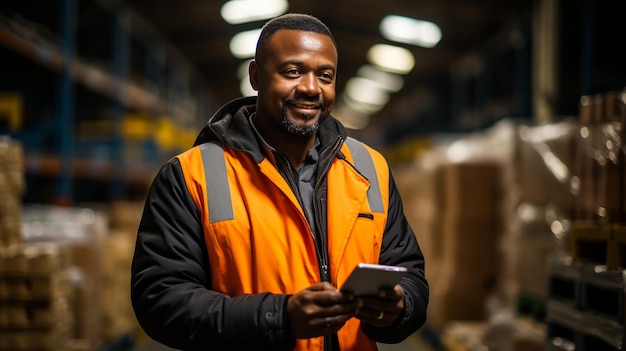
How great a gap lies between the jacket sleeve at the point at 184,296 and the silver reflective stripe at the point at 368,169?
1.70 ft

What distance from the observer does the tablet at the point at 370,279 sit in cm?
183

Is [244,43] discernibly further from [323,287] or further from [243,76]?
[323,287]

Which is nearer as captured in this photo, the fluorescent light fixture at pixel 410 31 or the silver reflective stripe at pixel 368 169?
the silver reflective stripe at pixel 368 169

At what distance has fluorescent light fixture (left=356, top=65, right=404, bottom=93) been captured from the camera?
17228mm

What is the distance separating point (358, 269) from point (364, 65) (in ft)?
50.5

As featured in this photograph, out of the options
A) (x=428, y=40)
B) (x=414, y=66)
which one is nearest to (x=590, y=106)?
(x=428, y=40)

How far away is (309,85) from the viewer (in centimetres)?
222

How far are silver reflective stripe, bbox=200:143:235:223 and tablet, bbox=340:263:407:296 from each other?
1.56 ft

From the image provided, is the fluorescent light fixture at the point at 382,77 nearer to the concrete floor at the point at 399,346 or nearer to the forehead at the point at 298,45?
the concrete floor at the point at 399,346

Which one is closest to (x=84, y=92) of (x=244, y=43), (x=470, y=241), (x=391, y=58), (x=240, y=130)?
(x=244, y=43)

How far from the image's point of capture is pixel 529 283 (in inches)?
205

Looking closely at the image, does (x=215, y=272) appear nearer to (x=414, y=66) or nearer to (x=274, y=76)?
(x=274, y=76)

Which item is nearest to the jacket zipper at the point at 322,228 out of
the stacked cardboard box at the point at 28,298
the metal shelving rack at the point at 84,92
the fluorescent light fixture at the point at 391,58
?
the stacked cardboard box at the point at 28,298

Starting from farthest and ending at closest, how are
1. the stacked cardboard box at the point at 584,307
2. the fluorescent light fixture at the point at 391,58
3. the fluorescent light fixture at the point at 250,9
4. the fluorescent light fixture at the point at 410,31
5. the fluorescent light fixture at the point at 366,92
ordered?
the fluorescent light fixture at the point at 366,92
the fluorescent light fixture at the point at 391,58
the fluorescent light fixture at the point at 410,31
the fluorescent light fixture at the point at 250,9
the stacked cardboard box at the point at 584,307
